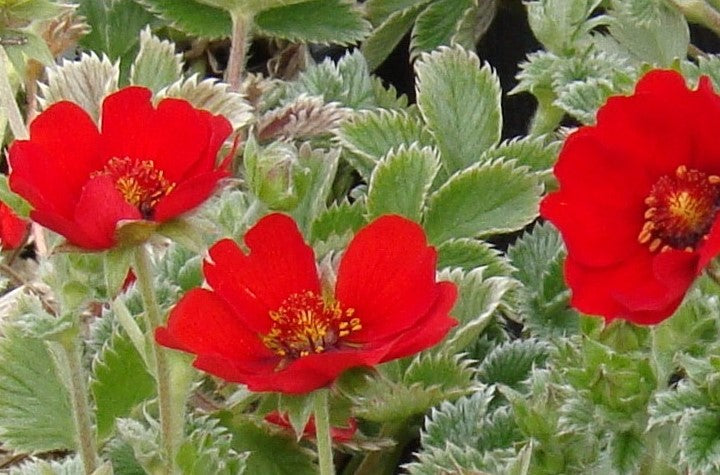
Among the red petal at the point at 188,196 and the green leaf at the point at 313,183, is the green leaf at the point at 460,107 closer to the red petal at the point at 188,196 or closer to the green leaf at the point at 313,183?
the green leaf at the point at 313,183

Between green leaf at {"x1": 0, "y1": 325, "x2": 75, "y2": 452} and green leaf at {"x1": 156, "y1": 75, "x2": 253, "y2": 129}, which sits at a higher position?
green leaf at {"x1": 156, "y1": 75, "x2": 253, "y2": 129}

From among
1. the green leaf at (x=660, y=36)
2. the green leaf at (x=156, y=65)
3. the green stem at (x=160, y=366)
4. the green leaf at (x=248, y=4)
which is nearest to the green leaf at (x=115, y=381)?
the green stem at (x=160, y=366)

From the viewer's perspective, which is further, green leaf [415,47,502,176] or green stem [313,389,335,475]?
green leaf [415,47,502,176]

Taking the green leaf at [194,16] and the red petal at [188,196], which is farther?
the green leaf at [194,16]

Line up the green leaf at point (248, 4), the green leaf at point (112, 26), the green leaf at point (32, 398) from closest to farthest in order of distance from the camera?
the green leaf at point (32, 398) → the green leaf at point (248, 4) → the green leaf at point (112, 26)

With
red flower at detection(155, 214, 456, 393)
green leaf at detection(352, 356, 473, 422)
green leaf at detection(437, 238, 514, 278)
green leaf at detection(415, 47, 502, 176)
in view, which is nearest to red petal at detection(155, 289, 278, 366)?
red flower at detection(155, 214, 456, 393)

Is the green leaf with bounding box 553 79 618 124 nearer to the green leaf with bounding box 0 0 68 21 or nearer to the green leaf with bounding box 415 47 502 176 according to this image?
the green leaf with bounding box 415 47 502 176

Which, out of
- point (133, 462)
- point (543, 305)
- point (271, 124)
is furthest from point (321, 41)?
point (133, 462)
